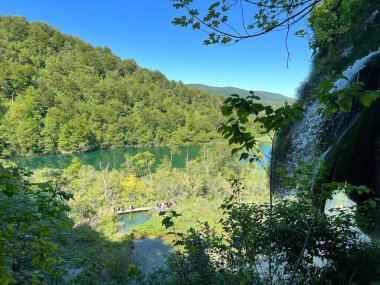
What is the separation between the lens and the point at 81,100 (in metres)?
80.2

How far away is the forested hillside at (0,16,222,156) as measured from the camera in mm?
59469

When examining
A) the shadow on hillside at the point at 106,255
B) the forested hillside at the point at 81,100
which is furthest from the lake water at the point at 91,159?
the shadow on hillside at the point at 106,255

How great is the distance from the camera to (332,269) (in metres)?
3.62

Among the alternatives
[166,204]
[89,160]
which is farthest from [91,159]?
[166,204]

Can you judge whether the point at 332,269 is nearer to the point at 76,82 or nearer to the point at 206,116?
the point at 206,116

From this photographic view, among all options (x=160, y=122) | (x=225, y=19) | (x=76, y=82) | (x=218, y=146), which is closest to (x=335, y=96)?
(x=225, y=19)

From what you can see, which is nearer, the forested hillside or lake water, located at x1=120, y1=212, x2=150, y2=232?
lake water, located at x1=120, y1=212, x2=150, y2=232

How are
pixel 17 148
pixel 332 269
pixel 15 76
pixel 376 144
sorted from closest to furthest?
pixel 332 269
pixel 376 144
pixel 17 148
pixel 15 76

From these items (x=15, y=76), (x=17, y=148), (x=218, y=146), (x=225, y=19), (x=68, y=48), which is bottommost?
(x=17, y=148)

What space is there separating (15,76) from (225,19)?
84817 mm

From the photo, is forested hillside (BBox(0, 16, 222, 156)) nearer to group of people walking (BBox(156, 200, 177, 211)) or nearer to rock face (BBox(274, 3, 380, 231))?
group of people walking (BBox(156, 200, 177, 211))

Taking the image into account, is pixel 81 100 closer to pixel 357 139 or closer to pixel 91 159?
pixel 91 159

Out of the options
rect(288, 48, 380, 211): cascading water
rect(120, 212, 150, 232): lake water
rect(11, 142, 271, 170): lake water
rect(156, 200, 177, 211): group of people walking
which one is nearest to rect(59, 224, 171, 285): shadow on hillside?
rect(120, 212, 150, 232): lake water

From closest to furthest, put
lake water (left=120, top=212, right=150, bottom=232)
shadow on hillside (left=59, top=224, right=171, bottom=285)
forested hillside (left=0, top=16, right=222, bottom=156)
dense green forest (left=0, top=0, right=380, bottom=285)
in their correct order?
1. dense green forest (left=0, top=0, right=380, bottom=285)
2. shadow on hillside (left=59, top=224, right=171, bottom=285)
3. lake water (left=120, top=212, right=150, bottom=232)
4. forested hillside (left=0, top=16, right=222, bottom=156)
